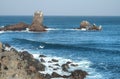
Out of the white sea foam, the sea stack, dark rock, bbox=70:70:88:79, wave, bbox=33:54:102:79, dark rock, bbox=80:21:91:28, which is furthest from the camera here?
dark rock, bbox=80:21:91:28

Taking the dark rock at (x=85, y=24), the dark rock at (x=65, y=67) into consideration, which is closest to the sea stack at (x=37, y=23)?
the dark rock at (x=85, y=24)

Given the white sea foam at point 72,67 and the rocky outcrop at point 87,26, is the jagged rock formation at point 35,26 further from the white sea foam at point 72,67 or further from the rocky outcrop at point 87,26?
the white sea foam at point 72,67

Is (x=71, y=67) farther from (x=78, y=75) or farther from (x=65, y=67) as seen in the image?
(x=78, y=75)

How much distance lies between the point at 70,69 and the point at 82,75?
25.3ft

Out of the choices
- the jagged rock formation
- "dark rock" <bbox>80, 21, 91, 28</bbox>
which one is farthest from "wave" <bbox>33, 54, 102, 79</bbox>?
"dark rock" <bbox>80, 21, 91, 28</bbox>

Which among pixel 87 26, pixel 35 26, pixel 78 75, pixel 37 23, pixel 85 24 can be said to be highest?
pixel 37 23

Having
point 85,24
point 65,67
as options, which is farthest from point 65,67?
point 85,24

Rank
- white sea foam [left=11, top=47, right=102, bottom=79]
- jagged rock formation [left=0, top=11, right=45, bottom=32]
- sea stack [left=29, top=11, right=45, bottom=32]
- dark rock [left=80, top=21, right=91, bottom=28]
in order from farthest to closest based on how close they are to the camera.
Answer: dark rock [left=80, top=21, right=91, bottom=28], jagged rock formation [left=0, top=11, right=45, bottom=32], sea stack [left=29, top=11, right=45, bottom=32], white sea foam [left=11, top=47, right=102, bottom=79]

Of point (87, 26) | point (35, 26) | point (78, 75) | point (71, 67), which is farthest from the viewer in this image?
point (87, 26)

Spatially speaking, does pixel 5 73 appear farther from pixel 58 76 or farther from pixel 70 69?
pixel 70 69

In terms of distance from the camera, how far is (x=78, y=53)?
8106 cm

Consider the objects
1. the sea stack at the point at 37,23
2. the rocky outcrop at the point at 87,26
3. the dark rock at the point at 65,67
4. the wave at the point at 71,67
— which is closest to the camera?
the wave at the point at 71,67

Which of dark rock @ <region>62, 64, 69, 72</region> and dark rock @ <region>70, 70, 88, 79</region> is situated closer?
dark rock @ <region>70, 70, 88, 79</region>

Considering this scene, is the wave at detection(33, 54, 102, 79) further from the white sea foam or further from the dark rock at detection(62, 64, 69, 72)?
the dark rock at detection(62, 64, 69, 72)
